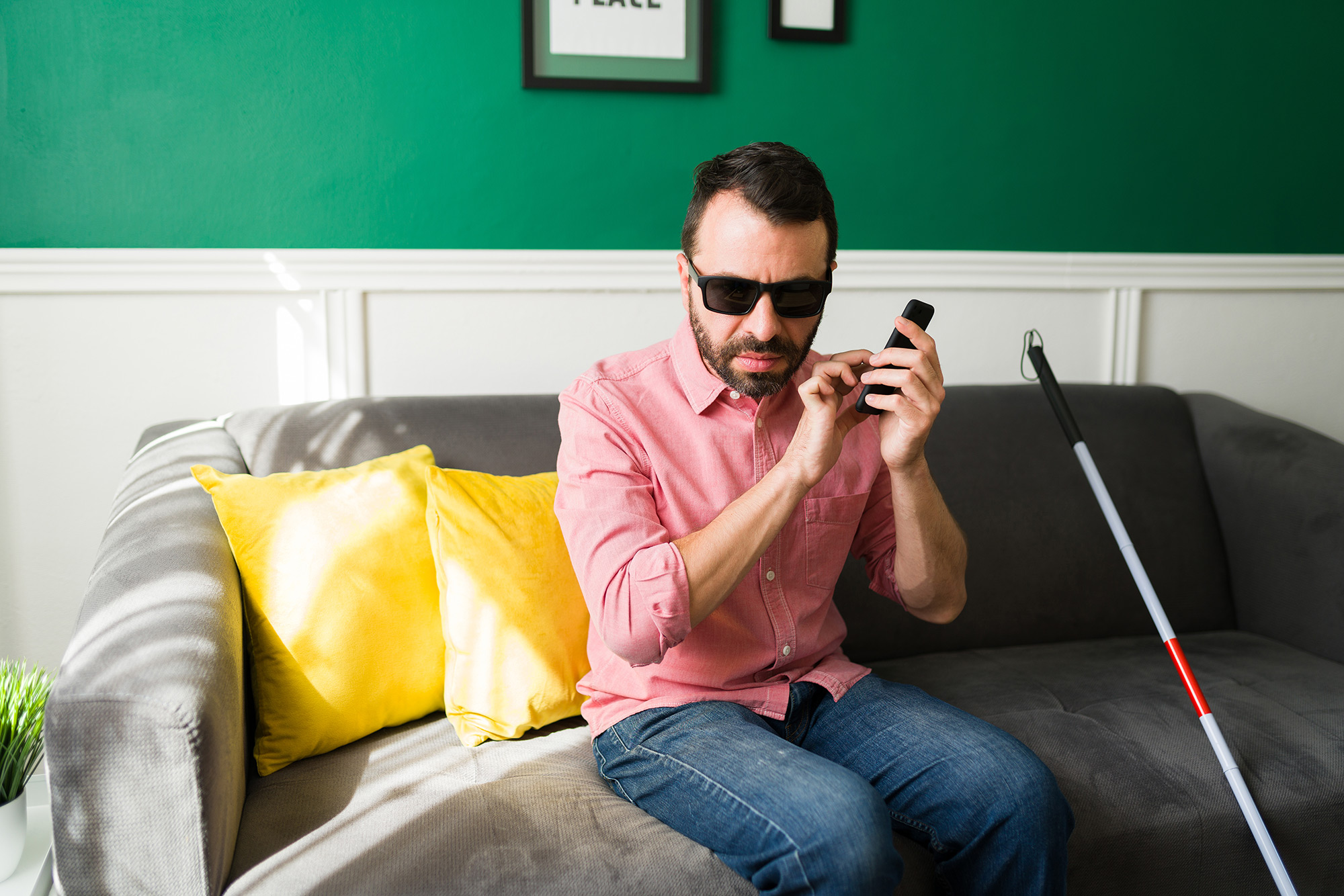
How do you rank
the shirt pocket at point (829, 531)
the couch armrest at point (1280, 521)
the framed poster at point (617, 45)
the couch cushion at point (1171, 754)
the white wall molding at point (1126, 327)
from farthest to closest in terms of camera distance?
the white wall molding at point (1126, 327)
the framed poster at point (617, 45)
the couch armrest at point (1280, 521)
the shirt pocket at point (829, 531)
the couch cushion at point (1171, 754)

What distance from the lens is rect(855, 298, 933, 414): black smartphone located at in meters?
1.29

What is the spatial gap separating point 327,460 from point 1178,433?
1.85m

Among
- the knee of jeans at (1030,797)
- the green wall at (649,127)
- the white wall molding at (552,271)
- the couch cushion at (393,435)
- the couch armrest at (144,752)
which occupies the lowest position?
the knee of jeans at (1030,797)

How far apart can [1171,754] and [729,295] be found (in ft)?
3.21

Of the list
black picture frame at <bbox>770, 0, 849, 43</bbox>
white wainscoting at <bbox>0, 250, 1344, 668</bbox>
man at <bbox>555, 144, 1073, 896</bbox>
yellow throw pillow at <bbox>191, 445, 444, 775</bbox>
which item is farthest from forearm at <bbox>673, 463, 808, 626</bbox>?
black picture frame at <bbox>770, 0, 849, 43</bbox>

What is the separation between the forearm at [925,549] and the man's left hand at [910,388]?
0.06m

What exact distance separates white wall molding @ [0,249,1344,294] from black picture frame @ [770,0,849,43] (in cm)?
50

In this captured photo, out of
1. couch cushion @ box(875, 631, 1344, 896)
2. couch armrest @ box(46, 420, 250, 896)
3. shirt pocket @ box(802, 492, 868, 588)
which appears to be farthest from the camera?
shirt pocket @ box(802, 492, 868, 588)

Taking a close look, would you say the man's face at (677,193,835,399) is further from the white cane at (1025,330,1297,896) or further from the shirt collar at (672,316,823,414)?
the white cane at (1025,330,1297,896)

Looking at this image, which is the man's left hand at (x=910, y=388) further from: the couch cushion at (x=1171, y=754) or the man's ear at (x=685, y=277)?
the couch cushion at (x=1171, y=754)

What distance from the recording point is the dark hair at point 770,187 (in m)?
1.27

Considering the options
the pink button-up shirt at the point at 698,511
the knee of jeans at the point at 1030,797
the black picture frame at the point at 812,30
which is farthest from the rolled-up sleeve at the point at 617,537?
the black picture frame at the point at 812,30

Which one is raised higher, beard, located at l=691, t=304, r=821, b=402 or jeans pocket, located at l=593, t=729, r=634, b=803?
beard, located at l=691, t=304, r=821, b=402

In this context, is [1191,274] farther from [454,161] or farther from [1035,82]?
[454,161]
